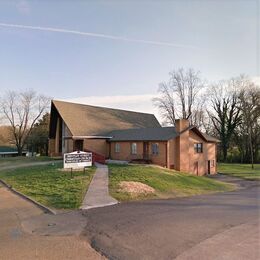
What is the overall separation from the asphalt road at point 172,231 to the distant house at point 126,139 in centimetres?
1805

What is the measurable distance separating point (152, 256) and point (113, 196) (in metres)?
7.04

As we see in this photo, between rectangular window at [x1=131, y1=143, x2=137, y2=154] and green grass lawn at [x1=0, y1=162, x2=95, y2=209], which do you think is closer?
green grass lawn at [x1=0, y1=162, x2=95, y2=209]

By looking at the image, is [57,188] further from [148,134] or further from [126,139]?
[148,134]

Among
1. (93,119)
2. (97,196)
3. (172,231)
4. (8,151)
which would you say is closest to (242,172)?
(93,119)

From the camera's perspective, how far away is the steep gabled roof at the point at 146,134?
29531 mm

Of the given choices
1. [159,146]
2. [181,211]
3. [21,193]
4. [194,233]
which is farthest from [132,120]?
[194,233]

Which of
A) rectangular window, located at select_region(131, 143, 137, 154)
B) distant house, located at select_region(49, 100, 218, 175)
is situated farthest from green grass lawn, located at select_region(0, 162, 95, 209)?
rectangular window, located at select_region(131, 143, 137, 154)

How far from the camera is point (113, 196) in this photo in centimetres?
1290

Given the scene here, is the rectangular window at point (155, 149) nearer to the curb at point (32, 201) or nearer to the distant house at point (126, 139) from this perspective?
the distant house at point (126, 139)

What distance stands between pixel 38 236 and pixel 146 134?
24.6m

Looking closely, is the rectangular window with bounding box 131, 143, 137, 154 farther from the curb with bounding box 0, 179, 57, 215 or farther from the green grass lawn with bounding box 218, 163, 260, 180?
the curb with bounding box 0, 179, 57, 215

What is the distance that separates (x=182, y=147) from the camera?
99.4 ft

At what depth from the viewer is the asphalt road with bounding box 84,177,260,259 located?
625cm

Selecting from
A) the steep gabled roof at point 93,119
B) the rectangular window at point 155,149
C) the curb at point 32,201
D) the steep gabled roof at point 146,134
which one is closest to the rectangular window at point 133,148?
the steep gabled roof at point 146,134
